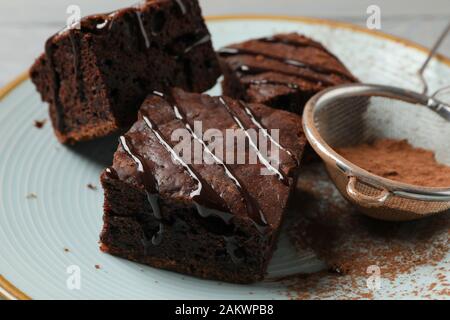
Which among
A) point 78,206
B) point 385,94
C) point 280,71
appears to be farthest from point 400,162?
point 78,206

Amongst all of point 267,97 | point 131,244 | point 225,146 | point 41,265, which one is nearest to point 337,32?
point 267,97

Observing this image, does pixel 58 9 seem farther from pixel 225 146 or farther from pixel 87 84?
pixel 225 146

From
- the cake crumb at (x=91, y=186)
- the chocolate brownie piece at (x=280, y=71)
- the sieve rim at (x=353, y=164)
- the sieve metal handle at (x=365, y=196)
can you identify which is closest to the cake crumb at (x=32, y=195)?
the cake crumb at (x=91, y=186)

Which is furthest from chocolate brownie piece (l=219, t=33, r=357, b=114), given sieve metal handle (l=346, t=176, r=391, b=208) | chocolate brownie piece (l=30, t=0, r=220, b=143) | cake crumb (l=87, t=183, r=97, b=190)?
cake crumb (l=87, t=183, r=97, b=190)

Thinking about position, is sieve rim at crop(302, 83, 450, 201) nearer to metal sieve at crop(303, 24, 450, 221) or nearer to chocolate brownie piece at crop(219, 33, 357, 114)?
metal sieve at crop(303, 24, 450, 221)

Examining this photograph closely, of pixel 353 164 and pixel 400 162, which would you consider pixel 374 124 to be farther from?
pixel 353 164
